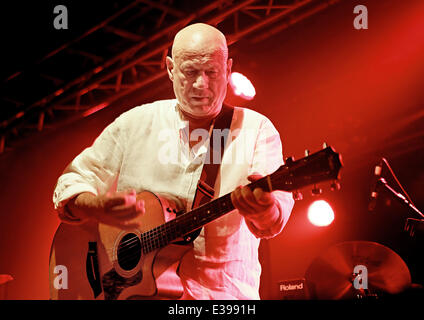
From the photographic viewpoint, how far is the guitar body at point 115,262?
86.9 inches

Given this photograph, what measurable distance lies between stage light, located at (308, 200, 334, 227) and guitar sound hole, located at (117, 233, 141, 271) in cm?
289

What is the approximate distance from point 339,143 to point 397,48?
111 centimetres

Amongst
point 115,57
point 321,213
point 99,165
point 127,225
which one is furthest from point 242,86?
point 127,225

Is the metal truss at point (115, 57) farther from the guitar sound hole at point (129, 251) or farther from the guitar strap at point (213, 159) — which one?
the guitar sound hole at point (129, 251)

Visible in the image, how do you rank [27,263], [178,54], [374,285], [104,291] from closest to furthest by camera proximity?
1. [104,291]
2. [178,54]
3. [374,285]
4. [27,263]

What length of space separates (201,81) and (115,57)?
100 inches

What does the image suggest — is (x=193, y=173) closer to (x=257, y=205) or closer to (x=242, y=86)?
(x=257, y=205)

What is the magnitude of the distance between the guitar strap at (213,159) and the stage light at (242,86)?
79.8 inches

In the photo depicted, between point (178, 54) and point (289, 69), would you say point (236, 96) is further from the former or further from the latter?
point (178, 54)

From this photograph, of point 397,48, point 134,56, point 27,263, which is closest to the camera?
point 397,48

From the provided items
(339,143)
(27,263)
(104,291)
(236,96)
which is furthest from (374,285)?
(27,263)

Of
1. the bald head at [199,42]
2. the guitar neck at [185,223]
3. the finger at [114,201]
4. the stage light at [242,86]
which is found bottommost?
the guitar neck at [185,223]

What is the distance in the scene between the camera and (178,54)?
256cm

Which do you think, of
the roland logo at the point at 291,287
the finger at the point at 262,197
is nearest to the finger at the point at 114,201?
the finger at the point at 262,197
